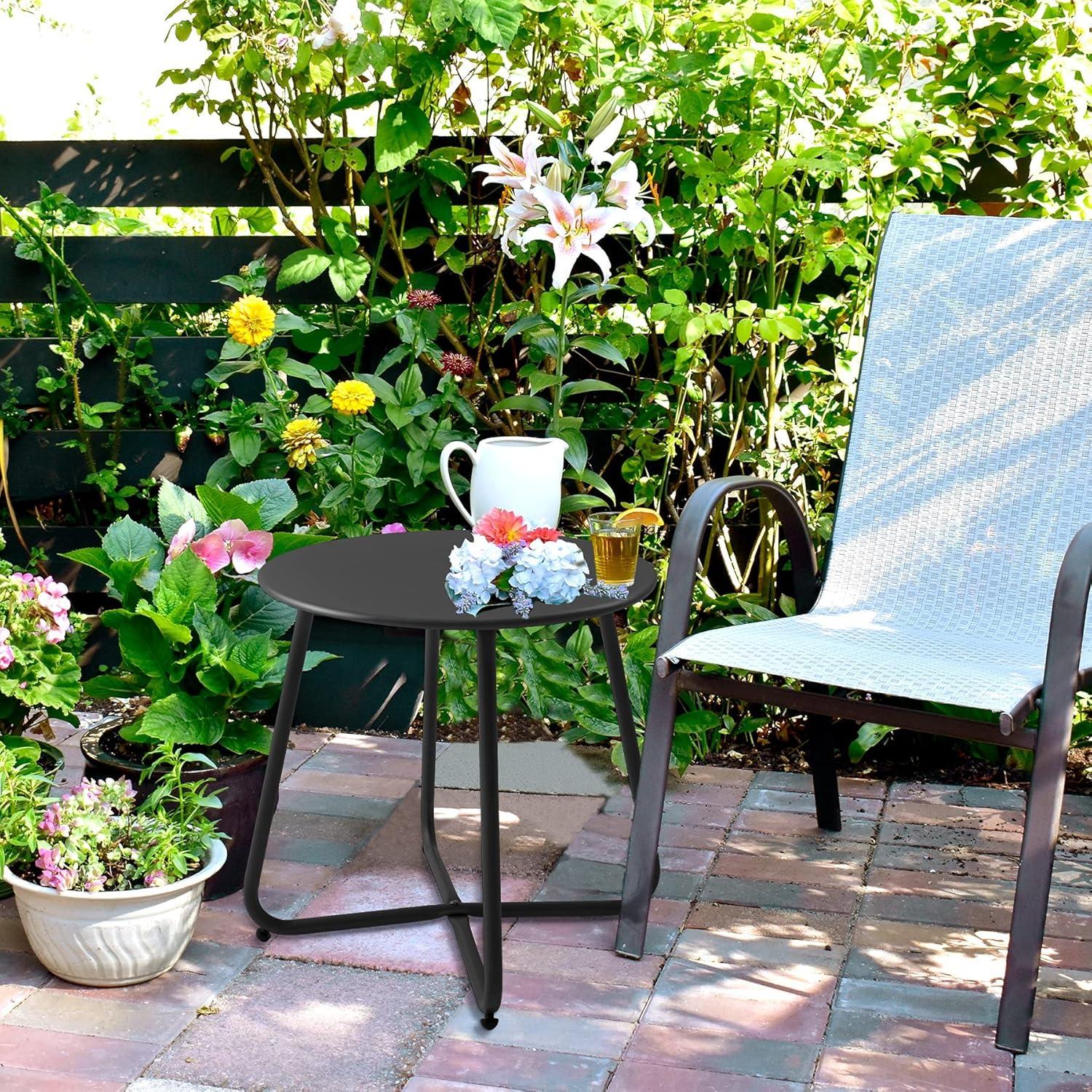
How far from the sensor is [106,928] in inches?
73.2

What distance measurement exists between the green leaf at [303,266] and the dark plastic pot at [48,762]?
1.14 m

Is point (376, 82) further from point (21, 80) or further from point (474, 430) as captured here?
point (21, 80)

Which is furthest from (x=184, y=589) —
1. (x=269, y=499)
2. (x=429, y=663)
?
(x=429, y=663)

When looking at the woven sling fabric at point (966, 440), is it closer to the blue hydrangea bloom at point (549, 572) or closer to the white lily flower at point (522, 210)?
the blue hydrangea bloom at point (549, 572)

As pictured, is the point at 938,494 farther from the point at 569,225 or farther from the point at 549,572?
the point at 549,572

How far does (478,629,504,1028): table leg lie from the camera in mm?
1718

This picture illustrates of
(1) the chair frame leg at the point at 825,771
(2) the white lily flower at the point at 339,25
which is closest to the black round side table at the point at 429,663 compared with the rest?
(1) the chair frame leg at the point at 825,771

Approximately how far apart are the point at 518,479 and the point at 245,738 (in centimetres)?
63

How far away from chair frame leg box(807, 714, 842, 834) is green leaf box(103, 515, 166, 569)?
3.82ft

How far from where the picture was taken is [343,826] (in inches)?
97.7

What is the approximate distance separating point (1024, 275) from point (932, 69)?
634 millimetres

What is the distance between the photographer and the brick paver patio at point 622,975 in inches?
66.9

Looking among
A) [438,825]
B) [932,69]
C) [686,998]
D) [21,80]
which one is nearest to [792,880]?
[686,998]

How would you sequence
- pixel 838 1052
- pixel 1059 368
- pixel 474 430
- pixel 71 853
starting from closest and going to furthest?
pixel 838 1052
pixel 71 853
pixel 1059 368
pixel 474 430
